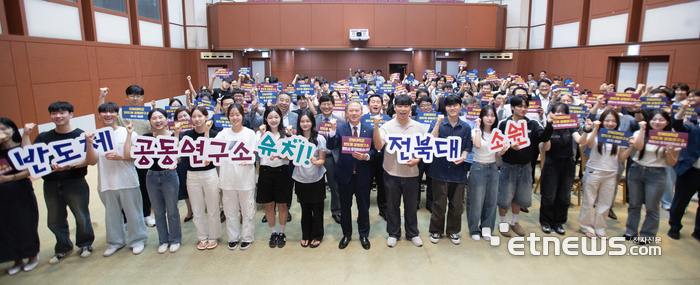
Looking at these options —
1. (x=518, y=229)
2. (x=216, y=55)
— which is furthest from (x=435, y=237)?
(x=216, y=55)

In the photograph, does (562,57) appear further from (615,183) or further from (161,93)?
(161,93)

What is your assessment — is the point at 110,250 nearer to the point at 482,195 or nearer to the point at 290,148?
the point at 290,148

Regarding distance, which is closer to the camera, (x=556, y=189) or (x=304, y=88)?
(x=556, y=189)

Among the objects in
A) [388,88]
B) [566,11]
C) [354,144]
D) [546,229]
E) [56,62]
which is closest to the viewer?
[354,144]

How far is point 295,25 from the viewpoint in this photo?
12688 millimetres

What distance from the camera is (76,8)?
792 centimetres

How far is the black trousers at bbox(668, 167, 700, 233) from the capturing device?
12.0 ft

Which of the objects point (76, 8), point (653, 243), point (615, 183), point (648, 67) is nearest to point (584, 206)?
point (615, 183)

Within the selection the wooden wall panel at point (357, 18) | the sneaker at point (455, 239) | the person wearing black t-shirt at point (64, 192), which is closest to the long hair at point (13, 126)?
the person wearing black t-shirt at point (64, 192)

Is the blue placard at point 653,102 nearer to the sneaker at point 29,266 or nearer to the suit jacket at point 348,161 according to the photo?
the suit jacket at point 348,161

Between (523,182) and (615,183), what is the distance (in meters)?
0.93

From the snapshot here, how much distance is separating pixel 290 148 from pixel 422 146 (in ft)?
4.21

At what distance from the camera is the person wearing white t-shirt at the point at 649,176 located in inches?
133

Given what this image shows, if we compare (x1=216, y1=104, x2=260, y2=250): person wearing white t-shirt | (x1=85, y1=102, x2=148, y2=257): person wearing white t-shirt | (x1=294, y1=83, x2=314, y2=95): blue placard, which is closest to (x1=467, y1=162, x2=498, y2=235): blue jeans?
(x1=216, y1=104, x2=260, y2=250): person wearing white t-shirt
